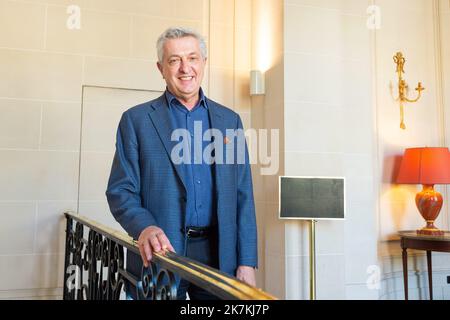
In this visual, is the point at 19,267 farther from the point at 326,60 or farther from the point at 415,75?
the point at 415,75

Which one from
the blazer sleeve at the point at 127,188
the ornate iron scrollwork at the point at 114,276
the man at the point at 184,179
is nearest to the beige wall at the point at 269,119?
the ornate iron scrollwork at the point at 114,276

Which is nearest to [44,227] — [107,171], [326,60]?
[107,171]

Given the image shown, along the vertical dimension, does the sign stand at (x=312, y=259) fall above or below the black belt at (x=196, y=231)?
below

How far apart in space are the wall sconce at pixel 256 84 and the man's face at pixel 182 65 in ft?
8.67

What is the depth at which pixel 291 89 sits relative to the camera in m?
4.30

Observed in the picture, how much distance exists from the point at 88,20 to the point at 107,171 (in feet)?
5.06

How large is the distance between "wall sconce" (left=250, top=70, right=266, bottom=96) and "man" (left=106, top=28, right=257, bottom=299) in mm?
2581

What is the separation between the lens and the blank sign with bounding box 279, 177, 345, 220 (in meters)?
3.83

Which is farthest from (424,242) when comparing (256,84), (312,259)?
(256,84)

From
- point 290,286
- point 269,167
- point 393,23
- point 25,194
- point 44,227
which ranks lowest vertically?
point 290,286

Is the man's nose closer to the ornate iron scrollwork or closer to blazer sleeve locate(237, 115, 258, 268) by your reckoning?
blazer sleeve locate(237, 115, 258, 268)

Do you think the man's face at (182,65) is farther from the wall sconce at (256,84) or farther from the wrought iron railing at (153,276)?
the wall sconce at (256,84)

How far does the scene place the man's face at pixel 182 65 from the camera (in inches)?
78.5

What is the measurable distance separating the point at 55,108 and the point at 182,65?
9.08ft
